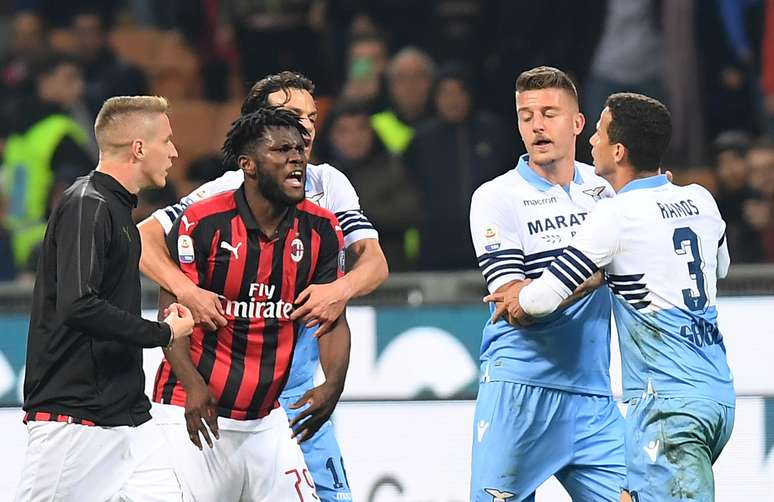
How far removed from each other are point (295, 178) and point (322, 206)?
0.69m

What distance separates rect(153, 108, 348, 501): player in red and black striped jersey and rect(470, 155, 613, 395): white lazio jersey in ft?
2.36

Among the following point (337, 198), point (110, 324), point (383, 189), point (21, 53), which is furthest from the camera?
point (21, 53)

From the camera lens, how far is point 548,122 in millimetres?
6469

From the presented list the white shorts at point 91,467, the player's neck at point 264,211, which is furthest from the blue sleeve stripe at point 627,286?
the white shorts at point 91,467

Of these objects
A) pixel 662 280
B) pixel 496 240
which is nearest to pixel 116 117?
pixel 496 240

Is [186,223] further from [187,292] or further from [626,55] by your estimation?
[626,55]

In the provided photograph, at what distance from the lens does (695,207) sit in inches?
231

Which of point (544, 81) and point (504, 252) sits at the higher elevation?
point (544, 81)

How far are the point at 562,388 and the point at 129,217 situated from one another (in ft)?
6.08

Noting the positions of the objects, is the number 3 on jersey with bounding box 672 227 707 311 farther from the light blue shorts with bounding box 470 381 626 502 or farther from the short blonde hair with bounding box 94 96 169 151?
the short blonde hair with bounding box 94 96 169 151

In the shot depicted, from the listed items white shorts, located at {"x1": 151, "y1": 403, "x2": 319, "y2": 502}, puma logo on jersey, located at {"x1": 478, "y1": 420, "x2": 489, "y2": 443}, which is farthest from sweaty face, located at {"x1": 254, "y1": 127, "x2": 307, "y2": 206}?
puma logo on jersey, located at {"x1": 478, "y1": 420, "x2": 489, "y2": 443}

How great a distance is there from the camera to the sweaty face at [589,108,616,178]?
19.8ft

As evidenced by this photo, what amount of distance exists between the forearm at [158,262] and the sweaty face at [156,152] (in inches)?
11.7

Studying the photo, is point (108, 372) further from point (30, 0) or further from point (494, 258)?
point (30, 0)
